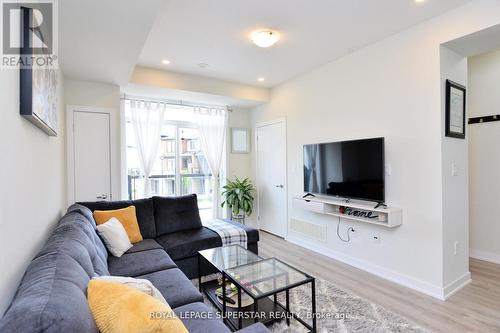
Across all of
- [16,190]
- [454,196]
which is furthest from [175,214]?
[454,196]

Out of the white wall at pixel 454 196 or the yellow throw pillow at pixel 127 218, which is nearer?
the white wall at pixel 454 196

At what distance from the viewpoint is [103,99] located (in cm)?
366

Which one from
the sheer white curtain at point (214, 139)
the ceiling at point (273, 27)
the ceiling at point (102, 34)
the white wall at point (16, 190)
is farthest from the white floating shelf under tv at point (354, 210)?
the white wall at point (16, 190)

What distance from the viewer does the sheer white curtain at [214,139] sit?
4.88m

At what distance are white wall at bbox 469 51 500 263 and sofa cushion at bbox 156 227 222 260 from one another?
11.2 feet

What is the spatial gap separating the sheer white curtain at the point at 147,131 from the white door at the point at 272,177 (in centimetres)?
190

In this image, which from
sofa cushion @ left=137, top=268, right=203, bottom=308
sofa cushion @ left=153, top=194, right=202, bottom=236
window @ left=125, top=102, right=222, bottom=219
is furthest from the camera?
window @ left=125, top=102, right=222, bottom=219

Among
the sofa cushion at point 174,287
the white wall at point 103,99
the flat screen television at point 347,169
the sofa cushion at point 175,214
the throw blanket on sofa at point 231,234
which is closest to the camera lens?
the sofa cushion at point 174,287

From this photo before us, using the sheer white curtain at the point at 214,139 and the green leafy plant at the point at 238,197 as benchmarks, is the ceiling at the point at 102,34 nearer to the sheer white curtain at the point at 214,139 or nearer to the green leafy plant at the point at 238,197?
the sheer white curtain at the point at 214,139

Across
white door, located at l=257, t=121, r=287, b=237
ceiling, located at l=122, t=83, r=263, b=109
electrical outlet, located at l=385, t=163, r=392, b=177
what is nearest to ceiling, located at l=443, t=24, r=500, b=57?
electrical outlet, located at l=385, t=163, r=392, b=177

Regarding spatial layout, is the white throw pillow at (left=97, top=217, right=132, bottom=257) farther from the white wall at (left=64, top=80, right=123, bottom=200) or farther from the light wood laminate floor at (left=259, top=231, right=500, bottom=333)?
the light wood laminate floor at (left=259, top=231, right=500, bottom=333)

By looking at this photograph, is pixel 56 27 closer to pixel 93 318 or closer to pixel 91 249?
pixel 91 249

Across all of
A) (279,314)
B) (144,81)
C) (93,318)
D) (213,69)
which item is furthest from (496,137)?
(144,81)

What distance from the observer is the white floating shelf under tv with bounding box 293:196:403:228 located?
2.78 meters
